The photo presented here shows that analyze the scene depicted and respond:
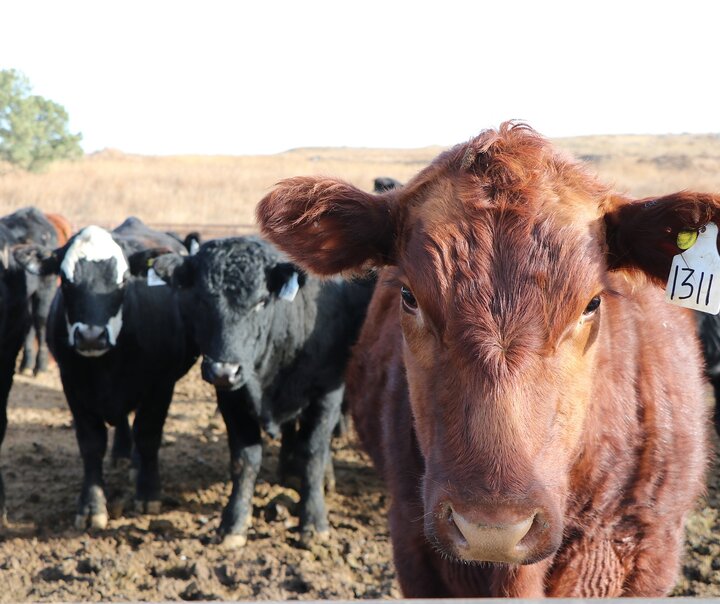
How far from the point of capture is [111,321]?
5.60 meters

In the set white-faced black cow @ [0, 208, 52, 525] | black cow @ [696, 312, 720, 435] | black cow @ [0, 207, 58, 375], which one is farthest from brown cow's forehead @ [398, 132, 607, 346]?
black cow @ [0, 207, 58, 375]

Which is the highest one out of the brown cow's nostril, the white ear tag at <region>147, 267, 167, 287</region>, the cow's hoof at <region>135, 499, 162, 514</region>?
the white ear tag at <region>147, 267, 167, 287</region>

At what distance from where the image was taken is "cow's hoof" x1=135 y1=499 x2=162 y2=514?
5621 millimetres

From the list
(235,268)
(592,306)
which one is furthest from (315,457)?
(592,306)

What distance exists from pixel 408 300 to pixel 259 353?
2.89 m

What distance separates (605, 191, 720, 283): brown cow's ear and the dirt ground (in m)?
2.70

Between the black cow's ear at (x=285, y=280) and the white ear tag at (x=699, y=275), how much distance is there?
9.90 ft

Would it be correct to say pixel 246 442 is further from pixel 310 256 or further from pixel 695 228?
pixel 695 228

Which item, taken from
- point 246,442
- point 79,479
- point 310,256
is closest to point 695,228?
point 310,256

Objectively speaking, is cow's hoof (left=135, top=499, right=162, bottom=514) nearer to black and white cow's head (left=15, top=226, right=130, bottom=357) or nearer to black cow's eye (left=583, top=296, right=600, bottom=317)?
black and white cow's head (left=15, top=226, right=130, bottom=357)

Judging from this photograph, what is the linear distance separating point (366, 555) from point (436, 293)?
3.13 metres

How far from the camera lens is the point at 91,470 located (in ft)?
Result: 17.9

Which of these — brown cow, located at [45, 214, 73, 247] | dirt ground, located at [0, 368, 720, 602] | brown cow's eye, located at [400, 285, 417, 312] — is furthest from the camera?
brown cow, located at [45, 214, 73, 247]

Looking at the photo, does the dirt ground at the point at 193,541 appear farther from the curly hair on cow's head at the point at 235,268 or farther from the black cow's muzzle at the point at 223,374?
the curly hair on cow's head at the point at 235,268
